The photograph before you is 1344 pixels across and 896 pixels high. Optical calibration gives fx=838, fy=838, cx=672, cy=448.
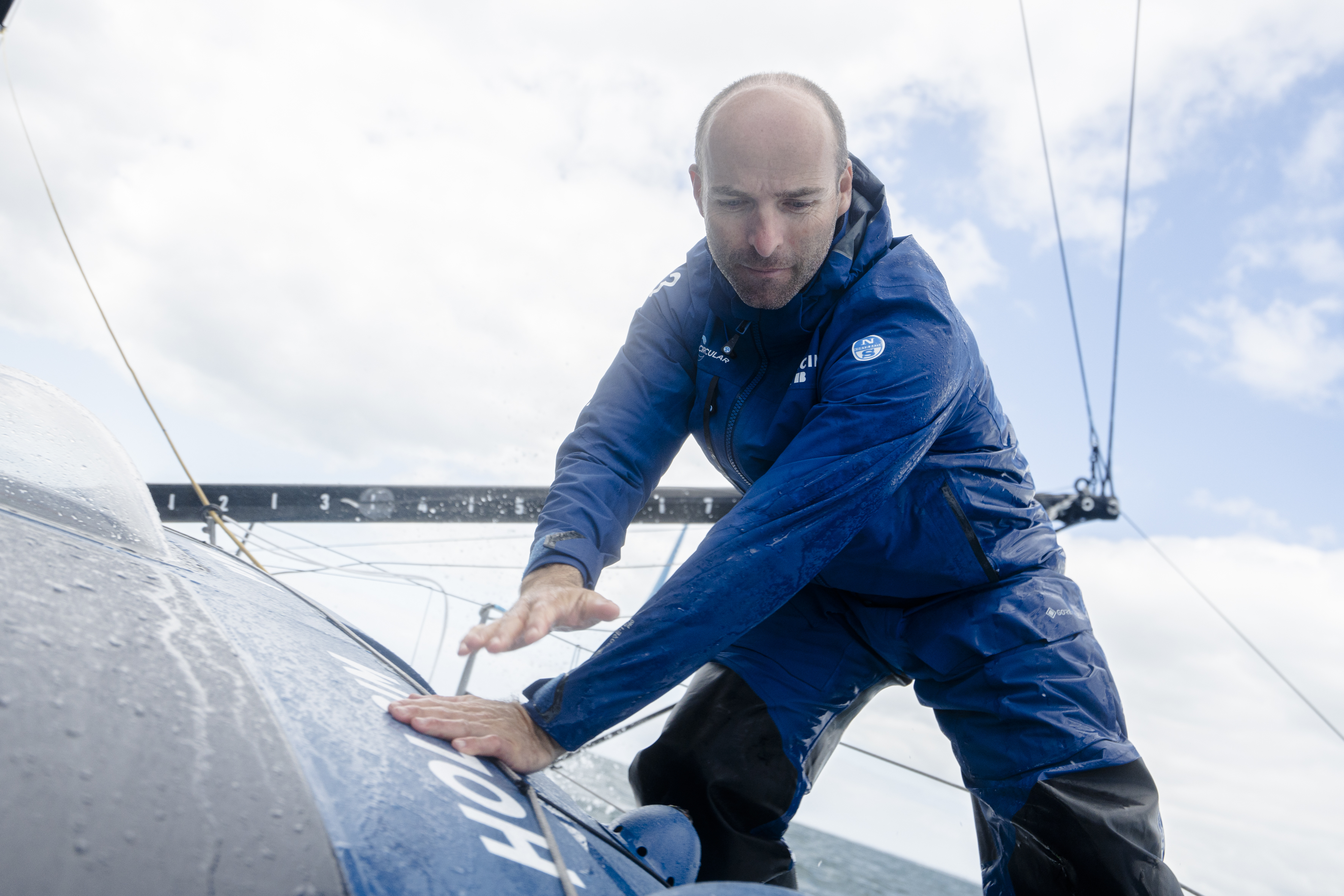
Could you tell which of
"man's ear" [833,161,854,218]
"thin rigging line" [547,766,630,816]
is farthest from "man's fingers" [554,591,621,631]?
"thin rigging line" [547,766,630,816]

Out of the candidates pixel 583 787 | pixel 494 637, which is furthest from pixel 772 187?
pixel 583 787

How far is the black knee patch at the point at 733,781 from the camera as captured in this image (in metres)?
1.52

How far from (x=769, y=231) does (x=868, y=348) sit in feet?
0.80

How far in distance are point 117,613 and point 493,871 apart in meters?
0.41

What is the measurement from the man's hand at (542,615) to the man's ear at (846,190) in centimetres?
73

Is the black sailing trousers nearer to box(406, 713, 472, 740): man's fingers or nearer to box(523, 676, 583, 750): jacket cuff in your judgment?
box(523, 676, 583, 750): jacket cuff

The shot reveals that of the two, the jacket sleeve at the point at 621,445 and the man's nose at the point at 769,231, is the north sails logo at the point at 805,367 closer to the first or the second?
the man's nose at the point at 769,231

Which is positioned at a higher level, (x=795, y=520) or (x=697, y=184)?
(x=697, y=184)

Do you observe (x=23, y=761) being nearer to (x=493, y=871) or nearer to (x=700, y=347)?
(x=493, y=871)

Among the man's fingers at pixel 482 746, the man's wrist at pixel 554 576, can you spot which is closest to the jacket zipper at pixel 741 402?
the man's wrist at pixel 554 576

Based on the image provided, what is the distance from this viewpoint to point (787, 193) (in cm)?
128

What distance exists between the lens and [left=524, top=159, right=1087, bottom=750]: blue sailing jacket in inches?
41.9

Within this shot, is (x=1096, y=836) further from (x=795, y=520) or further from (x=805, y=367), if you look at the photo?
(x=805, y=367)

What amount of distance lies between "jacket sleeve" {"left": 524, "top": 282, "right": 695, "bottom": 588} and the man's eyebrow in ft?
1.19
